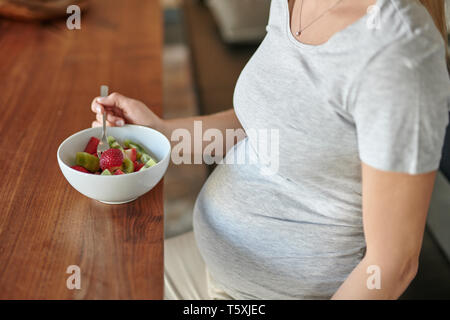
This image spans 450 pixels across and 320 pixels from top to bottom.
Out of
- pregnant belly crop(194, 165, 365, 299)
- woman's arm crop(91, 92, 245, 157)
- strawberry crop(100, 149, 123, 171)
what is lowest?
pregnant belly crop(194, 165, 365, 299)

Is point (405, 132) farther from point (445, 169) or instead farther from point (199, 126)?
point (445, 169)

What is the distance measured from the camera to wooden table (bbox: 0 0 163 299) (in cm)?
59

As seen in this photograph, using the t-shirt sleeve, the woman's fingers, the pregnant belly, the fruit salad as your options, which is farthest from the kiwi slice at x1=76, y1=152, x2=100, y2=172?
the t-shirt sleeve

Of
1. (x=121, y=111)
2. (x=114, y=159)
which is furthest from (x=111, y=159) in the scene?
(x=121, y=111)

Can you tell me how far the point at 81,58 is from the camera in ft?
4.10

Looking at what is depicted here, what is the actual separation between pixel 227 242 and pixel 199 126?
0.26 metres

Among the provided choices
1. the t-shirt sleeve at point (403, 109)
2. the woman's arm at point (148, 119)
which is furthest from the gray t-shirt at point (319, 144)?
the woman's arm at point (148, 119)

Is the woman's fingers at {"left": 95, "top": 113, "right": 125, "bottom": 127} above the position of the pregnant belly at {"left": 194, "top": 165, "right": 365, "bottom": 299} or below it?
above

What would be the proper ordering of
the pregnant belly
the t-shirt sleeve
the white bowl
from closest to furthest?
the t-shirt sleeve
the white bowl
the pregnant belly

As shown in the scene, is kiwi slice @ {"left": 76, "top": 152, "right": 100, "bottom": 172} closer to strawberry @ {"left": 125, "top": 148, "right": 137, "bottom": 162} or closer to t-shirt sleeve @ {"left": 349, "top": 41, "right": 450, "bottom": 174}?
strawberry @ {"left": 125, "top": 148, "right": 137, "bottom": 162}

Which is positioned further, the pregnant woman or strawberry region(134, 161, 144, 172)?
strawberry region(134, 161, 144, 172)

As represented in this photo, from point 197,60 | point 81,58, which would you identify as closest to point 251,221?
point 81,58

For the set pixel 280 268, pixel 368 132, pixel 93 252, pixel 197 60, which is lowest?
pixel 197 60

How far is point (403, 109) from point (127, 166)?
397 mm
